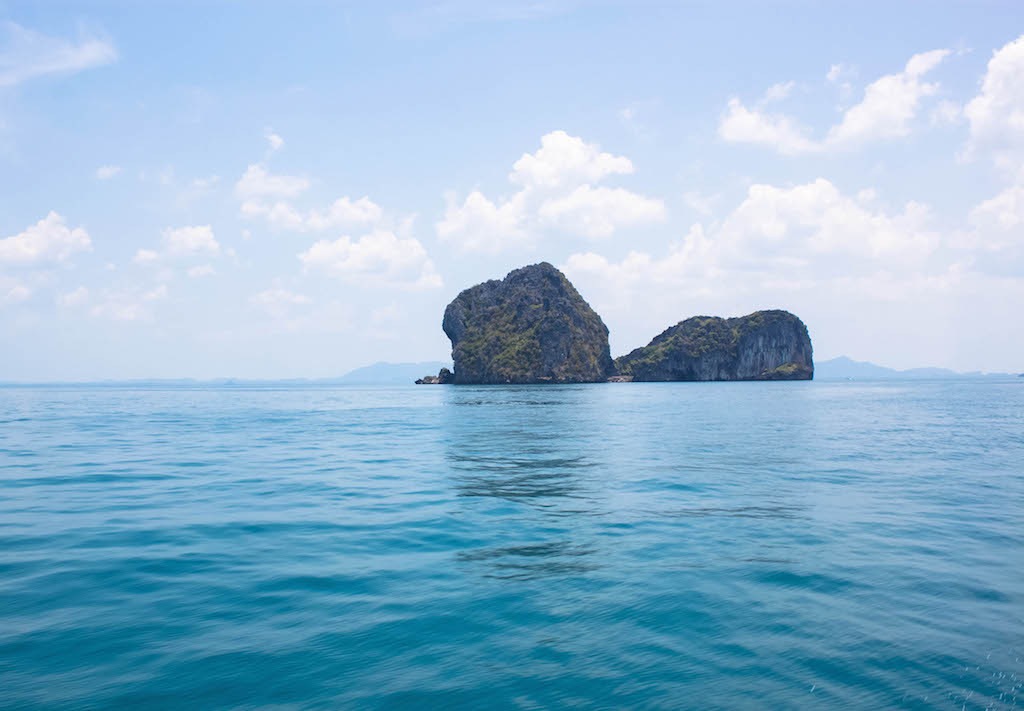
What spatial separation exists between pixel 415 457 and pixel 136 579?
61.5 ft

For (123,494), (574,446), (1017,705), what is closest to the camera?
(1017,705)

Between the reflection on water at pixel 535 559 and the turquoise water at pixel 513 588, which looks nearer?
the turquoise water at pixel 513 588

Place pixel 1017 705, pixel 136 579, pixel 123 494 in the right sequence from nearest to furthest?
pixel 1017 705 → pixel 136 579 → pixel 123 494

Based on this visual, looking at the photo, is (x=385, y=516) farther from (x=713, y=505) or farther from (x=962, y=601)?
(x=962, y=601)

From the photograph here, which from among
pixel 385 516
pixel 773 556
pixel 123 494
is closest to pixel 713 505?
pixel 773 556

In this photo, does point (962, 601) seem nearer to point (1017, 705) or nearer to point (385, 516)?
point (1017, 705)

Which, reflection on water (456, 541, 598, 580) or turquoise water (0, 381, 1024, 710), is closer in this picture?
turquoise water (0, 381, 1024, 710)

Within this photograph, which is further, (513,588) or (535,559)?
(535,559)

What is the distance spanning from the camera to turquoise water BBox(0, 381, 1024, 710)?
7031 mm

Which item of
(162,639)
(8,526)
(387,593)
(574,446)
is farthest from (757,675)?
(574,446)

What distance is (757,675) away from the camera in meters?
7.20

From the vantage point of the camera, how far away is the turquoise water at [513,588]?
7.03 metres

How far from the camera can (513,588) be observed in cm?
1034

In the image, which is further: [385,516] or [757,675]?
[385,516]
